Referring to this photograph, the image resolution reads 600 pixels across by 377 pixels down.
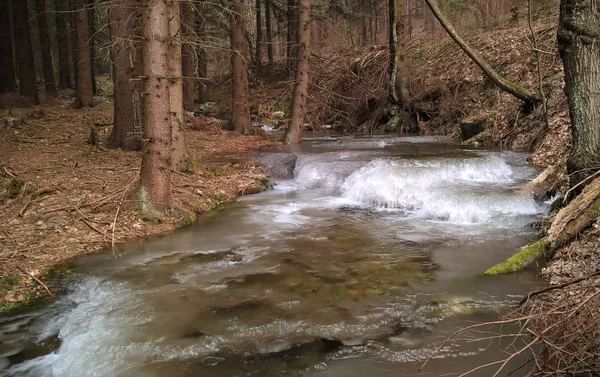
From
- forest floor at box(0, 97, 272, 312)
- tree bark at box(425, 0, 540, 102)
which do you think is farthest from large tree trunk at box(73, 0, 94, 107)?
tree bark at box(425, 0, 540, 102)

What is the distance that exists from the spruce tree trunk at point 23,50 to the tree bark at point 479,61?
51.5ft

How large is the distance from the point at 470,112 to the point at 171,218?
11.6m

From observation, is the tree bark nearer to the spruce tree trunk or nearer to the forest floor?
the forest floor

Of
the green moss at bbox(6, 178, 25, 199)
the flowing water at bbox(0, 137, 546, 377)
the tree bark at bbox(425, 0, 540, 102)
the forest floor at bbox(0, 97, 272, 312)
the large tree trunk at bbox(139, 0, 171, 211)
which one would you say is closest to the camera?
the flowing water at bbox(0, 137, 546, 377)

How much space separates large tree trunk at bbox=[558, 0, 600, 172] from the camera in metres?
5.10

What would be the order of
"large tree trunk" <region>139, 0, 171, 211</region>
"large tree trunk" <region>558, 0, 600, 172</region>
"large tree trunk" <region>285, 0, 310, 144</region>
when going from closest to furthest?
"large tree trunk" <region>558, 0, 600, 172</region> → "large tree trunk" <region>139, 0, 171, 211</region> → "large tree trunk" <region>285, 0, 310, 144</region>

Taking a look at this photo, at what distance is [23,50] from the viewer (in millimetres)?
18219

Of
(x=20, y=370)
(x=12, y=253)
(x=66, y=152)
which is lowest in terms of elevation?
(x=20, y=370)

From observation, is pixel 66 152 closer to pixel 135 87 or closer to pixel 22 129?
pixel 135 87

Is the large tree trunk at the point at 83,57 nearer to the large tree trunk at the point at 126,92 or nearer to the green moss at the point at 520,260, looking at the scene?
the large tree trunk at the point at 126,92

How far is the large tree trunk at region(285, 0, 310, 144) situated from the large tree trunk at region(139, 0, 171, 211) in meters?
6.94

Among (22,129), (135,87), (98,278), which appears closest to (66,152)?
(135,87)

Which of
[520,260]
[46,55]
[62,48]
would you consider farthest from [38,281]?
[62,48]

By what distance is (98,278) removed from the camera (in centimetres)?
562
